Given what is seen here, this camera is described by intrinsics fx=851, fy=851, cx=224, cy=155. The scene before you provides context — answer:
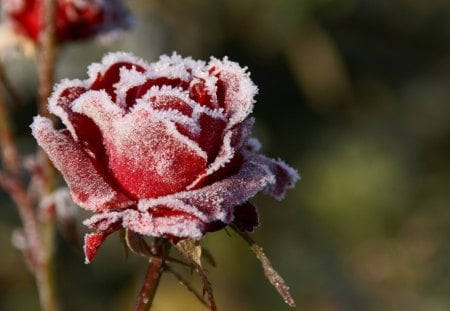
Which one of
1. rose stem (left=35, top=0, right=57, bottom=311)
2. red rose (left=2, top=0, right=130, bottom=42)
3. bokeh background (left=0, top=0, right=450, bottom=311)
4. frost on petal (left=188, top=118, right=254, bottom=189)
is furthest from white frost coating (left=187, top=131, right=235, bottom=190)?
bokeh background (left=0, top=0, right=450, bottom=311)

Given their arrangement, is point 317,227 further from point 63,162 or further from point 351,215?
point 63,162

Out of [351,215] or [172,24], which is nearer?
[351,215]

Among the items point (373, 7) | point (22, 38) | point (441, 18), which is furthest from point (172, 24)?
point (22, 38)

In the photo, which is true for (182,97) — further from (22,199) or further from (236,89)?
(22,199)

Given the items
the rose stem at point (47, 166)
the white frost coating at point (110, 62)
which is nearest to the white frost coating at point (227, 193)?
the white frost coating at point (110, 62)

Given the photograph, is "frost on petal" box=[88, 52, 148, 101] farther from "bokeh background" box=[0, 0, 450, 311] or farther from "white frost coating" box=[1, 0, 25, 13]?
"bokeh background" box=[0, 0, 450, 311]

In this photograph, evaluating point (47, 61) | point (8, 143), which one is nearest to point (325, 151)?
point (8, 143)

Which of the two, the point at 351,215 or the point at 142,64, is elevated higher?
the point at 351,215
